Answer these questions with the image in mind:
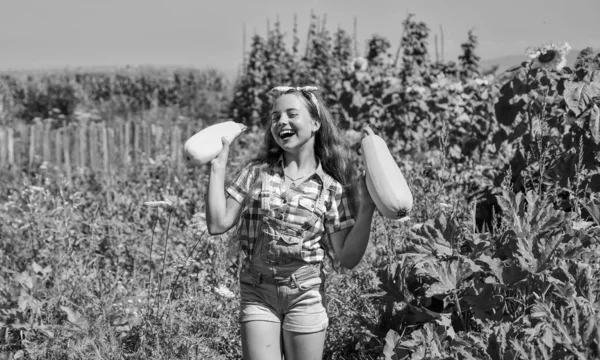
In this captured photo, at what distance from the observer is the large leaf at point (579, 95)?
3.40m

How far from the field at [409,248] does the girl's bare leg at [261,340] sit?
392 millimetres

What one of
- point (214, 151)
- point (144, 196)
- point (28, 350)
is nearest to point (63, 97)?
point (144, 196)

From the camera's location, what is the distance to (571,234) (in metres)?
2.54

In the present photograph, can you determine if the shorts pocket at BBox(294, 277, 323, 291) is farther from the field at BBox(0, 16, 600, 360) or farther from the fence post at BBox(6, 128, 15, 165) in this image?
the fence post at BBox(6, 128, 15, 165)

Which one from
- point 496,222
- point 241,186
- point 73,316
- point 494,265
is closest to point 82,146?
point 73,316

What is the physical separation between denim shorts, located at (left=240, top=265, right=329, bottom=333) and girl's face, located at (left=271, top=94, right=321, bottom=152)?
469 millimetres

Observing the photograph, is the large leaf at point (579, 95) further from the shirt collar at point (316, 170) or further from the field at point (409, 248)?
the shirt collar at point (316, 170)

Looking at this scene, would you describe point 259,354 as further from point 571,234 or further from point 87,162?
point 87,162

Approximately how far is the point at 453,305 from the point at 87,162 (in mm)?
7023

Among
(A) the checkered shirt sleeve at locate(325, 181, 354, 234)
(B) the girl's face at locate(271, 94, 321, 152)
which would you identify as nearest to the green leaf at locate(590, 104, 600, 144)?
(A) the checkered shirt sleeve at locate(325, 181, 354, 234)

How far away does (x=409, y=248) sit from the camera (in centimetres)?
277

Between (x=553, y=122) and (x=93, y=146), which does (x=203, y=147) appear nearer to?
(x=553, y=122)

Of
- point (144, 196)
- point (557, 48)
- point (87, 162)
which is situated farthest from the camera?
point (87, 162)

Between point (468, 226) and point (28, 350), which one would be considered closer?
point (468, 226)
